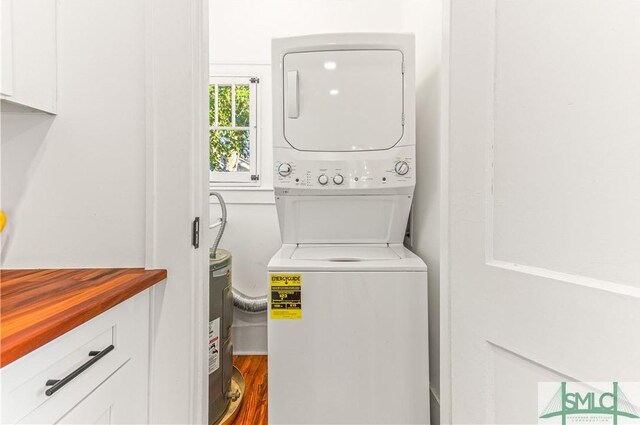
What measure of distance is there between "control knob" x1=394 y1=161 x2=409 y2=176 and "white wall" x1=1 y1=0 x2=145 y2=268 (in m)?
1.06

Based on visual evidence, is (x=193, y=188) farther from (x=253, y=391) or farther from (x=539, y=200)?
(x=253, y=391)

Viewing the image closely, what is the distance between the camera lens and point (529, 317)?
670mm

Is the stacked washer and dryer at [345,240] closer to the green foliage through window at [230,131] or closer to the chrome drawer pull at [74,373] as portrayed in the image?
the chrome drawer pull at [74,373]

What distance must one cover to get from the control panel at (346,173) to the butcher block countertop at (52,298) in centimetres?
76

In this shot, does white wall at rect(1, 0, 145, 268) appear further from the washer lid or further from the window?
the window

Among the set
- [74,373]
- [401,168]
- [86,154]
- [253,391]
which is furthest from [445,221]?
[253,391]

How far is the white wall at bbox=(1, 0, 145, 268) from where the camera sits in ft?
3.03

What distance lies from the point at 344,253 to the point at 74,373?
108 cm

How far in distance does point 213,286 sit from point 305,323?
0.54 metres

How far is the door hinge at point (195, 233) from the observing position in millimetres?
939

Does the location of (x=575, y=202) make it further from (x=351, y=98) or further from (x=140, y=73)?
(x=140, y=73)

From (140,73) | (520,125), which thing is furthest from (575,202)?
(140,73)

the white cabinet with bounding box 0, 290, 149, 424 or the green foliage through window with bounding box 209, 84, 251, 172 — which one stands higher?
the green foliage through window with bounding box 209, 84, 251, 172

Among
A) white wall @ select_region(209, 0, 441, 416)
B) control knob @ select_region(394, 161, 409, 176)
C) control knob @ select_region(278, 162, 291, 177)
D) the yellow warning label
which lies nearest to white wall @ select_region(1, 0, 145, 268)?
the yellow warning label
